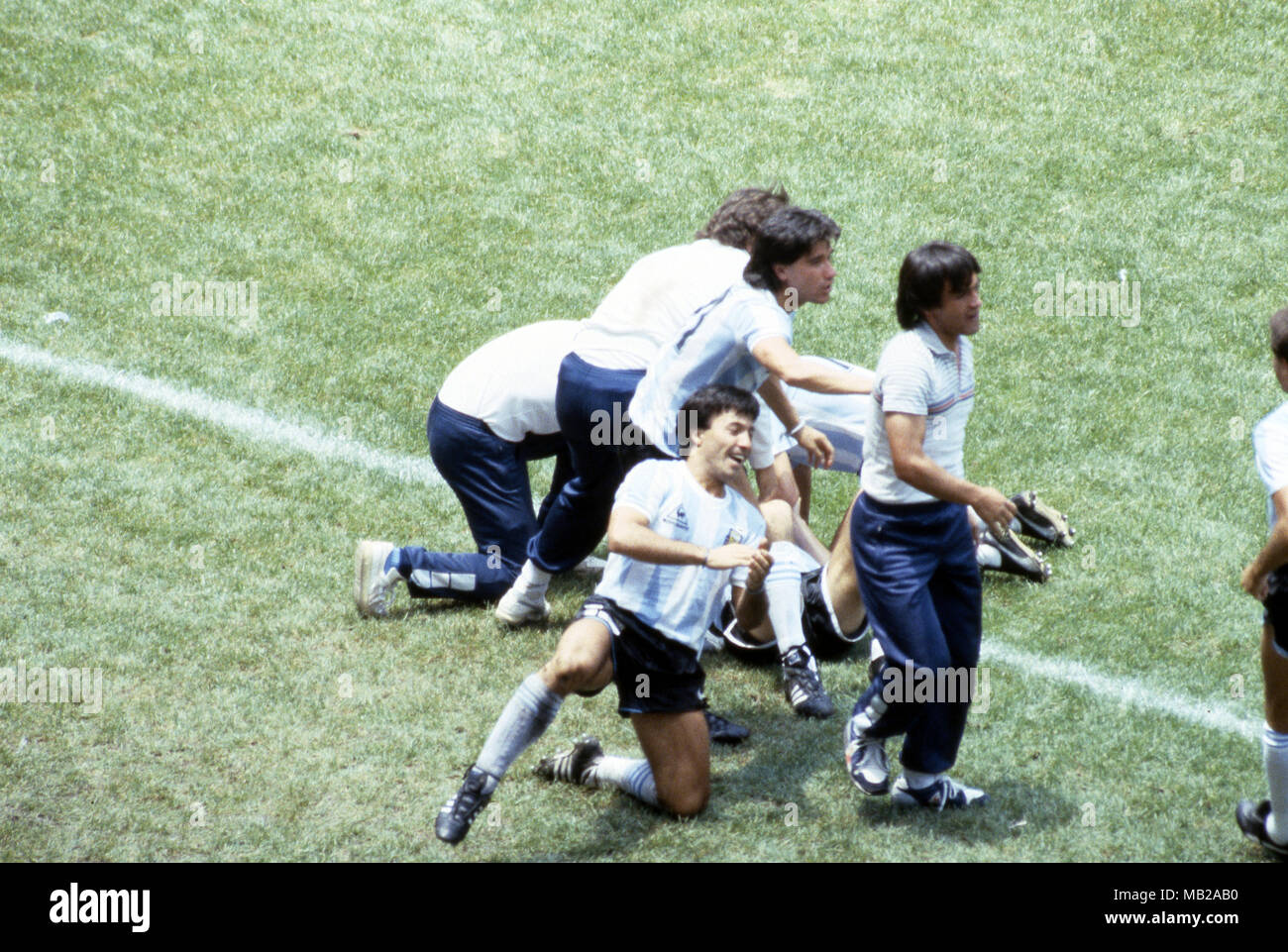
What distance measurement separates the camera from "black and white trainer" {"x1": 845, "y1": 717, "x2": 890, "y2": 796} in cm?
516

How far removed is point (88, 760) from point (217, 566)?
1.46 metres

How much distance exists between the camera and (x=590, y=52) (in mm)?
10969

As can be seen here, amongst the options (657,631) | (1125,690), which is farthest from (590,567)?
(1125,690)

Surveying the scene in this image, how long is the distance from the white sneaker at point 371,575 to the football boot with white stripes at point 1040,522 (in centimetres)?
283

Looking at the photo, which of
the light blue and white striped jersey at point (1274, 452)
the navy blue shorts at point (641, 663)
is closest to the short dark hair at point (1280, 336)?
the light blue and white striped jersey at point (1274, 452)

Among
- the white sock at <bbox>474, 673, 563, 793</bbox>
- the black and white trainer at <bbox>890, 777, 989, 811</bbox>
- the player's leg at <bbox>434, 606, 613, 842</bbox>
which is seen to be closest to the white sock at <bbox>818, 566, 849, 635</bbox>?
the black and white trainer at <bbox>890, 777, 989, 811</bbox>

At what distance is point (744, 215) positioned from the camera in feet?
19.2

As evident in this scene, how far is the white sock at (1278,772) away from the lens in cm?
468

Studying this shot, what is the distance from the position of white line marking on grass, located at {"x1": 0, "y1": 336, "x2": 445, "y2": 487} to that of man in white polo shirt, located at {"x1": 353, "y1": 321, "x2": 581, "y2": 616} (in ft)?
3.80

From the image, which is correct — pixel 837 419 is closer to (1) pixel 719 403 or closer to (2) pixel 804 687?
(2) pixel 804 687

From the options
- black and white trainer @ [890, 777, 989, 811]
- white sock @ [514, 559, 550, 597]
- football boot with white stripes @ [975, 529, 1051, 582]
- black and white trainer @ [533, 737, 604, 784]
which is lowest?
black and white trainer @ [533, 737, 604, 784]

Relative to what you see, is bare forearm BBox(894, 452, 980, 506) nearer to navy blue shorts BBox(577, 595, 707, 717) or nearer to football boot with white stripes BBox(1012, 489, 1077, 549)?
navy blue shorts BBox(577, 595, 707, 717)

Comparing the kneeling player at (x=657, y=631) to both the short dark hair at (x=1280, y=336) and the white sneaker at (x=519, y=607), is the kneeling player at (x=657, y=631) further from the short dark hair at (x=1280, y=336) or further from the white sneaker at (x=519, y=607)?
the short dark hair at (x=1280, y=336)

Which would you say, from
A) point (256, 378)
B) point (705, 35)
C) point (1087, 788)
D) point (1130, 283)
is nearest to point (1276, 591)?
point (1087, 788)
